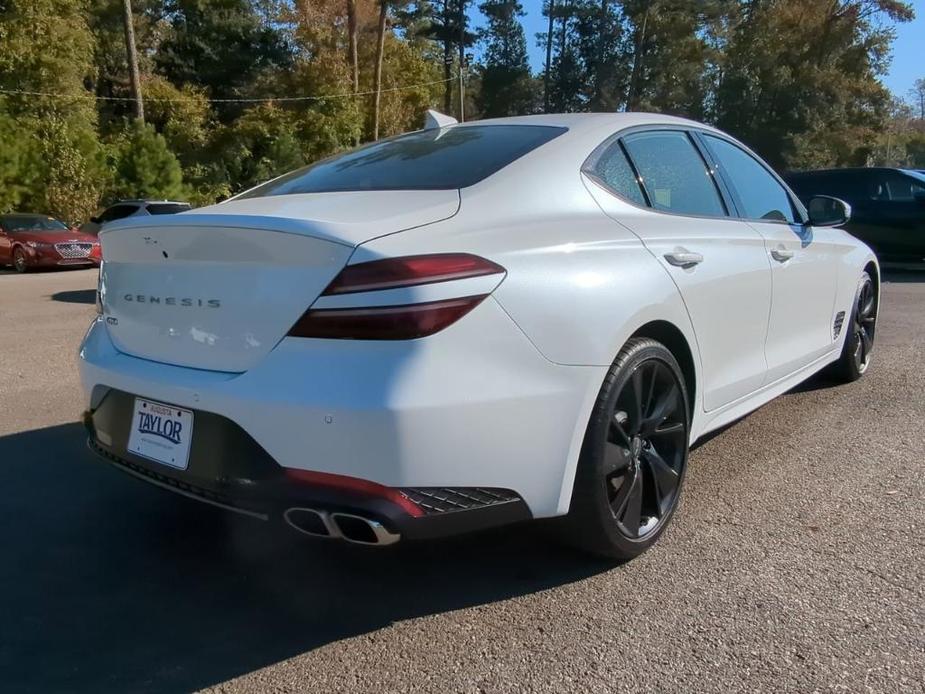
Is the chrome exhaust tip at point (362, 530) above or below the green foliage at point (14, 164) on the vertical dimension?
above

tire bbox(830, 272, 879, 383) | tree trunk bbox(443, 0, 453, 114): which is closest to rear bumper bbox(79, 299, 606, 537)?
tire bbox(830, 272, 879, 383)

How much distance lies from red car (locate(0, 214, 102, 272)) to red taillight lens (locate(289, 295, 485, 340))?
1784cm

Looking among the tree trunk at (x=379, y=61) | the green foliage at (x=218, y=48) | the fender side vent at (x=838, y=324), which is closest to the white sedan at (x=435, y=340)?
the fender side vent at (x=838, y=324)

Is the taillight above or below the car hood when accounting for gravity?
above

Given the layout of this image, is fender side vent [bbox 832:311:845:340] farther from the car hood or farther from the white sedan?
the car hood

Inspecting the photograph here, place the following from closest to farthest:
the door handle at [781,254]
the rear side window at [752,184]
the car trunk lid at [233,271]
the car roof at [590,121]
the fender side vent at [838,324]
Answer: the car trunk lid at [233,271], the car roof at [590,121], the door handle at [781,254], the rear side window at [752,184], the fender side vent at [838,324]

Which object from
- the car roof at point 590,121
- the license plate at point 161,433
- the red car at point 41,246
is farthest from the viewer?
the red car at point 41,246

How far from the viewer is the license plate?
2.70 meters

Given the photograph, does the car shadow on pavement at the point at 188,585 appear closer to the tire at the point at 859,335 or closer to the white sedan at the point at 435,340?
the white sedan at the point at 435,340

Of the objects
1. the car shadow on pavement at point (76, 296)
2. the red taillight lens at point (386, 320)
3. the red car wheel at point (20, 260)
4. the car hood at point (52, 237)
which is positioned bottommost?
the red car wheel at point (20, 260)

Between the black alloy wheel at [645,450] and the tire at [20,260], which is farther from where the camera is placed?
the tire at [20,260]

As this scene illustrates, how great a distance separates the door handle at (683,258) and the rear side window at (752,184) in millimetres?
907

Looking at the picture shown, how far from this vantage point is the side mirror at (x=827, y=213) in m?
4.78

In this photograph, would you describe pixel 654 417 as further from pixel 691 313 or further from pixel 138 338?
pixel 138 338
